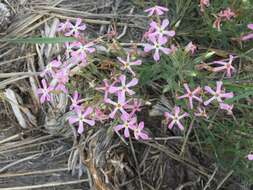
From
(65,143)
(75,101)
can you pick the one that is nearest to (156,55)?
(75,101)

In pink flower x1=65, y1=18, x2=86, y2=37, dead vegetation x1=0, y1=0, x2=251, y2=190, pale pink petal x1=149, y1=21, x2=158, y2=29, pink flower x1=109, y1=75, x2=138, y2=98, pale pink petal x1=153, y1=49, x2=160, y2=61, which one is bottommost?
dead vegetation x1=0, y1=0, x2=251, y2=190

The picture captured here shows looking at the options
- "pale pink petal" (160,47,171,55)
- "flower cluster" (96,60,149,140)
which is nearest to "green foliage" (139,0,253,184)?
"pale pink petal" (160,47,171,55)

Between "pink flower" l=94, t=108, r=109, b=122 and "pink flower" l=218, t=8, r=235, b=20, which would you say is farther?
"pink flower" l=218, t=8, r=235, b=20

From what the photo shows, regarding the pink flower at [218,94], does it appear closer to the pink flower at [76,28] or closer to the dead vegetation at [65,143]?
the dead vegetation at [65,143]

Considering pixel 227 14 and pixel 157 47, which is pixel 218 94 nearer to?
pixel 157 47

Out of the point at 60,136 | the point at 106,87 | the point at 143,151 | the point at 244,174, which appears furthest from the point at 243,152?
the point at 60,136

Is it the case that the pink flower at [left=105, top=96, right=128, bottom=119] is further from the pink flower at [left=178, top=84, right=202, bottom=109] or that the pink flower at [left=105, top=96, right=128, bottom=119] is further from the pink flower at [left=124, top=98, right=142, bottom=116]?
the pink flower at [left=178, top=84, right=202, bottom=109]

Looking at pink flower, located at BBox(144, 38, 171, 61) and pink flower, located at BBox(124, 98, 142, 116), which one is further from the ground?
pink flower, located at BBox(144, 38, 171, 61)

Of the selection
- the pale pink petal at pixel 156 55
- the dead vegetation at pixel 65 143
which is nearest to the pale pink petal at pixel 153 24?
the pale pink petal at pixel 156 55
